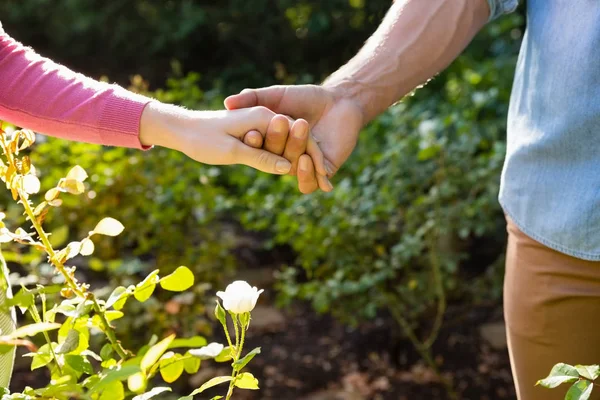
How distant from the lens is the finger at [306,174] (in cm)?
148

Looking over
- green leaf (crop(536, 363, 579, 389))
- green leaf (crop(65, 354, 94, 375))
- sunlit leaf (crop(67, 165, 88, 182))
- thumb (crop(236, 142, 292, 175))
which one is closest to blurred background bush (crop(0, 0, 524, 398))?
thumb (crop(236, 142, 292, 175))

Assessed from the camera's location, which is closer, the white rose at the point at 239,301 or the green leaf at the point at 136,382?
the green leaf at the point at 136,382

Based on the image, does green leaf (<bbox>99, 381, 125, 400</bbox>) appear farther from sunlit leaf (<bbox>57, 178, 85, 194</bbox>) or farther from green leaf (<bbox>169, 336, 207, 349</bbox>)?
sunlit leaf (<bbox>57, 178, 85, 194</bbox>)

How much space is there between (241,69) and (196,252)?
242cm

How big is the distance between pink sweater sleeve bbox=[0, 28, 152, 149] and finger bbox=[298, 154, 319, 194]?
32 centimetres

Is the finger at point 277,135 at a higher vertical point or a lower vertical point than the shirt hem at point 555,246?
higher

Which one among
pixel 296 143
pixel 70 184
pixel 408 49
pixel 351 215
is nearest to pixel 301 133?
pixel 296 143

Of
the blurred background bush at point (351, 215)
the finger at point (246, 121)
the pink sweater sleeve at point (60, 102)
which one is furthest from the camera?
the blurred background bush at point (351, 215)

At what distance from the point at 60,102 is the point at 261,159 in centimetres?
37

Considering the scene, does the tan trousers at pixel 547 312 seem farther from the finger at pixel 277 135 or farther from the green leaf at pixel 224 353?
the green leaf at pixel 224 353

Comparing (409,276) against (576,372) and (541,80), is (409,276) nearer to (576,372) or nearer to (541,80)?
(541,80)

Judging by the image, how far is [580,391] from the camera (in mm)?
905

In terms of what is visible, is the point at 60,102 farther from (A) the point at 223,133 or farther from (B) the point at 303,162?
(B) the point at 303,162

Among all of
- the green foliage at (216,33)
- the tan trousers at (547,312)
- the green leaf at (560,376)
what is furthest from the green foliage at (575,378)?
the green foliage at (216,33)
